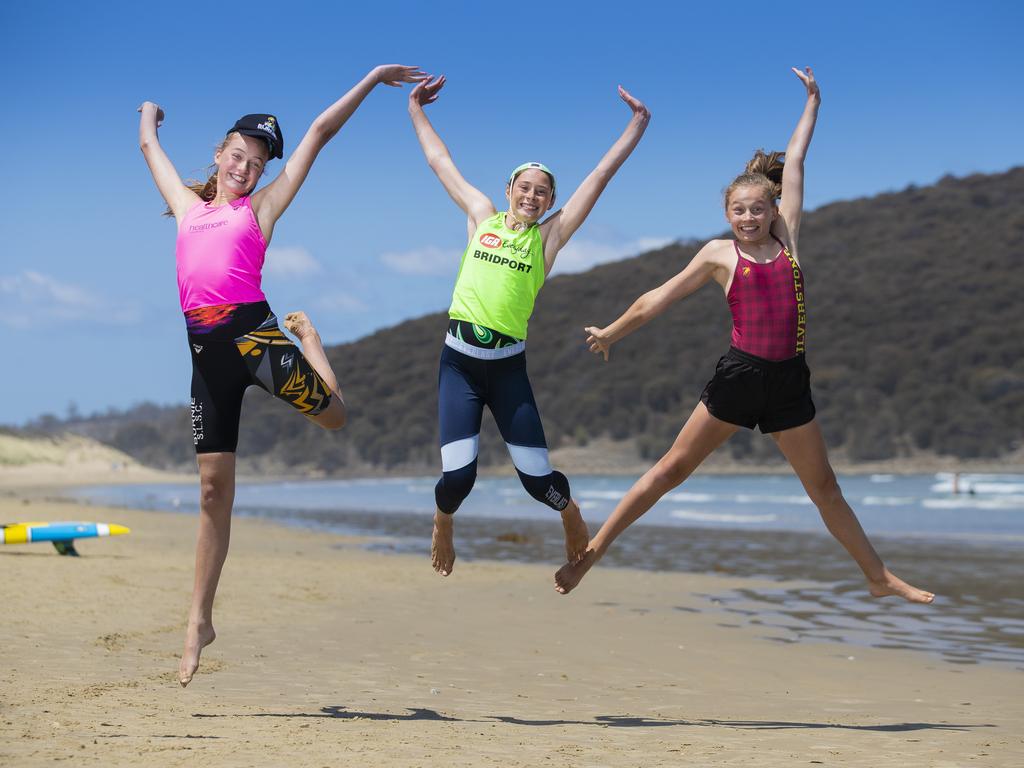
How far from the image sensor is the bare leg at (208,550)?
255 inches

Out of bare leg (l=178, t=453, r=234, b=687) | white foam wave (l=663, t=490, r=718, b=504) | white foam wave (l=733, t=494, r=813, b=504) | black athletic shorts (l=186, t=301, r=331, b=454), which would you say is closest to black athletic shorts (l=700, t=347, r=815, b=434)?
black athletic shorts (l=186, t=301, r=331, b=454)

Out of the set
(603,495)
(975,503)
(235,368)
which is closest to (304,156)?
(235,368)

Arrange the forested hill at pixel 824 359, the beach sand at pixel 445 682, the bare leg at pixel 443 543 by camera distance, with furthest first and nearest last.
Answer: the forested hill at pixel 824 359
the bare leg at pixel 443 543
the beach sand at pixel 445 682

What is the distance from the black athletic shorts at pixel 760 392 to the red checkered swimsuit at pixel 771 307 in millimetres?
64

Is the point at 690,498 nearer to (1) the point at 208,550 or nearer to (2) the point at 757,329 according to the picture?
(2) the point at 757,329

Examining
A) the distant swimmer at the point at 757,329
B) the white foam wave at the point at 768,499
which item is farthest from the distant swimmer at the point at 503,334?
the white foam wave at the point at 768,499

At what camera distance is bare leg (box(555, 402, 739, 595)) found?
22.2 feet

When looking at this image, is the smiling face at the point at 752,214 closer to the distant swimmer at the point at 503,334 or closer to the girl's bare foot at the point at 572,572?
the distant swimmer at the point at 503,334

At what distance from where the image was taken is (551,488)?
23.0ft

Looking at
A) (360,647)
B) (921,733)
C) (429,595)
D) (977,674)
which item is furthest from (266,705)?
(429,595)

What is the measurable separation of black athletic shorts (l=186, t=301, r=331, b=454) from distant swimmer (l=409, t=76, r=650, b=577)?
83 cm

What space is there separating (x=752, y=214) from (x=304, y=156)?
2485mm

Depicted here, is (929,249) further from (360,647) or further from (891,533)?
(360,647)

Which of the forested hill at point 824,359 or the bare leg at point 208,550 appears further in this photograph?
the forested hill at point 824,359
